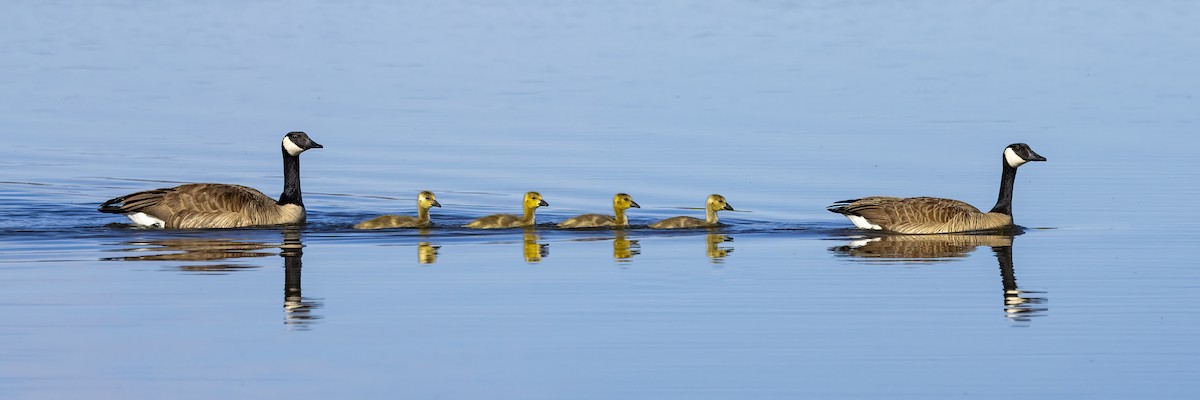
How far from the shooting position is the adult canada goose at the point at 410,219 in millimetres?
20516

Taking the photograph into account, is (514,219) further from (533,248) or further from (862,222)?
(862,222)

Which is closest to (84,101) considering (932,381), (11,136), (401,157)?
(11,136)

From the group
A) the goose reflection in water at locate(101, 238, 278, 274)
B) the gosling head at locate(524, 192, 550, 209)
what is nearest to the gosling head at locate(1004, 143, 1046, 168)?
the gosling head at locate(524, 192, 550, 209)

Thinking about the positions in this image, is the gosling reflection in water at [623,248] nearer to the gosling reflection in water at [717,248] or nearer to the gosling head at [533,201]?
the gosling reflection in water at [717,248]

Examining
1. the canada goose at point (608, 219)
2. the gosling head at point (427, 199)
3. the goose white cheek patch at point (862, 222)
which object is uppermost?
the gosling head at point (427, 199)

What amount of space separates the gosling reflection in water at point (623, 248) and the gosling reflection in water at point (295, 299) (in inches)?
111

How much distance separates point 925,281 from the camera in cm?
1617

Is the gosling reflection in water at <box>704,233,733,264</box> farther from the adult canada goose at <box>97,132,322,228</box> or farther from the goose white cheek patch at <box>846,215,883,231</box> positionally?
the adult canada goose at <box>97,132,322,228</box>

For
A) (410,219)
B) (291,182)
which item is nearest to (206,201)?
(291,182)

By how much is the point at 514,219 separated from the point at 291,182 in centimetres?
313

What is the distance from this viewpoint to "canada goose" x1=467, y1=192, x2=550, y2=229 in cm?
2055

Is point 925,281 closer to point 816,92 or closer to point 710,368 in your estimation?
point 710,368

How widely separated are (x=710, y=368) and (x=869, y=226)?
9.22 m

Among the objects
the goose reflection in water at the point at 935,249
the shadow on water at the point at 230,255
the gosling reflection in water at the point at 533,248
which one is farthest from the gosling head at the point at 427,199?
the goose reflection in water at the point at 935,249
